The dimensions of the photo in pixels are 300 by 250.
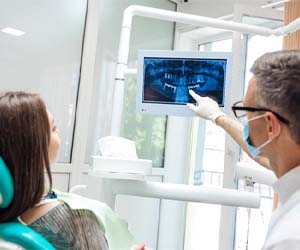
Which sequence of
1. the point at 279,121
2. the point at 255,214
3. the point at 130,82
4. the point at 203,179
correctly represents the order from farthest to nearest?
the point at 203,179 → the point at 130,82 → the point at 255,214 → the point at 279,121

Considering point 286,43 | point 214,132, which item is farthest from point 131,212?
point 286,43

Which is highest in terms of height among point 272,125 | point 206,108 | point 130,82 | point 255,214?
point 130,82

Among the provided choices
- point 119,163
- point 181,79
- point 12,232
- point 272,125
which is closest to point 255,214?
point 181,79

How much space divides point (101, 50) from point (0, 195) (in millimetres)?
1909

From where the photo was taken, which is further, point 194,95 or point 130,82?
point 130,82

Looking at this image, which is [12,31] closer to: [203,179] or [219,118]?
[219,118]

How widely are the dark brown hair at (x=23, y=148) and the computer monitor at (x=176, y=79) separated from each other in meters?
0.83

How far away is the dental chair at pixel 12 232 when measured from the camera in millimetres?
971

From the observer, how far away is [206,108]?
1740 millimetres

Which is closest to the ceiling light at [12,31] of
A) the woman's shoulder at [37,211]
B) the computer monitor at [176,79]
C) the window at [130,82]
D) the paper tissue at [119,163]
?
the window at [130,82]

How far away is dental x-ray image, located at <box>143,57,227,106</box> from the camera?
180 cm

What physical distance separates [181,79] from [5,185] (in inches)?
42.8

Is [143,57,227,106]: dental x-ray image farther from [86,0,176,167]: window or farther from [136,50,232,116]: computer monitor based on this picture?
[86,0,176,167]: window

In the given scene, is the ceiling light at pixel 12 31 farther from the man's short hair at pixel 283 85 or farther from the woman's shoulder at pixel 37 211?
the man's short hair at pixel 283 85
